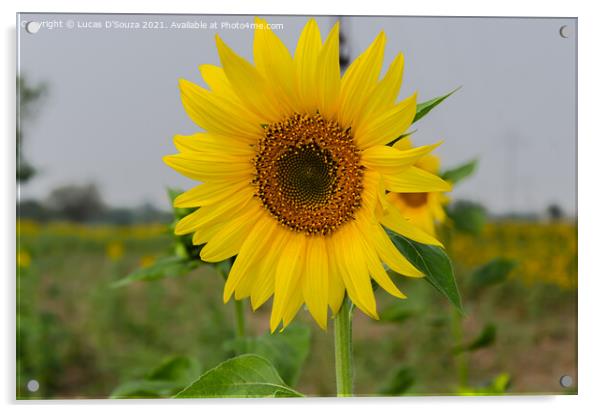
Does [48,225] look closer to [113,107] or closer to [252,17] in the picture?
[113,107]

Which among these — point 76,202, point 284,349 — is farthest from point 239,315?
point 76,202

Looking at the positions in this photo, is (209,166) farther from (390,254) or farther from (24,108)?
(24,108)

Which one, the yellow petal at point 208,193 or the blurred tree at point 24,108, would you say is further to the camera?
the blurred tree at point 24,108

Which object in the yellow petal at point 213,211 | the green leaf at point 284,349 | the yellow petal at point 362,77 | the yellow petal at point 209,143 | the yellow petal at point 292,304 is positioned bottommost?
the green leaf at point 284,349

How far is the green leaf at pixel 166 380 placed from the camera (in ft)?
4.70

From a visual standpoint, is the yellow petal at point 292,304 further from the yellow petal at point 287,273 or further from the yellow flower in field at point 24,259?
the yellow flower in field at point 24,259

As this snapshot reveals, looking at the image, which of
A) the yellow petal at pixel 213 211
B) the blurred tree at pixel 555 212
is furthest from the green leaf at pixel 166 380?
the blurred tree at pixel 555 212

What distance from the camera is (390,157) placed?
93 centimetres

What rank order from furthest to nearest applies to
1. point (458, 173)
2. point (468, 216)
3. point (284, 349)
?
point (468, 216) → point (458, 173) → point (284, 349)

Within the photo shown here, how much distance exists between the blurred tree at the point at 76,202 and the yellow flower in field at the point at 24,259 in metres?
0.12

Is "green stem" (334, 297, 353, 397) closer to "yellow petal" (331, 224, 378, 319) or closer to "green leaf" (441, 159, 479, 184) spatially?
"yellow petal" (331, 224, 378, 319)

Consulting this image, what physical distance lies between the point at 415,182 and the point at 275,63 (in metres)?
0.24
